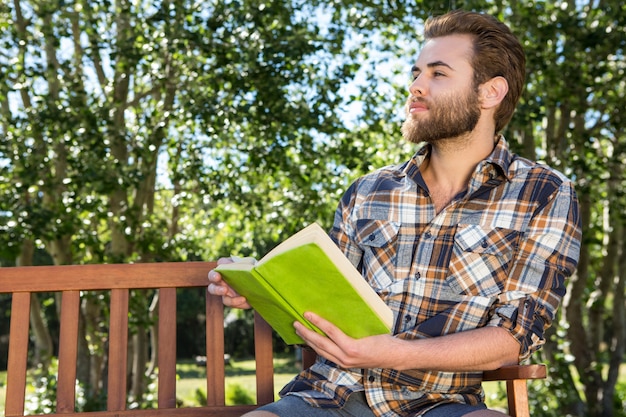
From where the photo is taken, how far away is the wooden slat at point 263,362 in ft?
9.55

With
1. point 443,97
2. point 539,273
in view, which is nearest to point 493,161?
point 443,97

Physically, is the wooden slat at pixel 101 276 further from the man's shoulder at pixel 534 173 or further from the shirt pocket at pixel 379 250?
the man's shoulder at pixel 534 173

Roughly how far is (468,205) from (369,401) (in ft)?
2.12

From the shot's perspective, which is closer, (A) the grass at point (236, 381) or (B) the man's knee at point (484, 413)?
(B) the man's knee at point (484, 413)

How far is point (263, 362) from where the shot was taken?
2.92 m

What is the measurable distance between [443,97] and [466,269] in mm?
545

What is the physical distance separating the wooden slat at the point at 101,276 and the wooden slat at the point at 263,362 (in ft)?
0.83

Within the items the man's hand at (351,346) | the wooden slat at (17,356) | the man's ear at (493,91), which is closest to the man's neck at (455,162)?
the man's ear at (493,91)

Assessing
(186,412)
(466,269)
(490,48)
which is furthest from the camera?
(186,412)

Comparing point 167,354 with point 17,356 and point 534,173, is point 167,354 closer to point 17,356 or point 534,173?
point 17,356

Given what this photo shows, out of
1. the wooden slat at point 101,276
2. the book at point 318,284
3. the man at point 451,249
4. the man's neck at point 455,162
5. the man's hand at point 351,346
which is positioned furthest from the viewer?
the wooden slat at point 101,276

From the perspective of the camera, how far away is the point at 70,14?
5805 millimetres

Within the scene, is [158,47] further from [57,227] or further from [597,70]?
[597,70]

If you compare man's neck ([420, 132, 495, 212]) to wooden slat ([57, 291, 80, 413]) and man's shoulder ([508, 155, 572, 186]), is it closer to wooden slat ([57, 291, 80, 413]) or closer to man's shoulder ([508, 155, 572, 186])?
man's shoulder ([508, 155, 572, 186])
